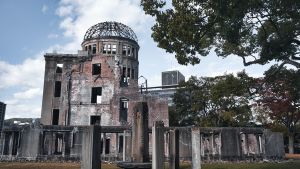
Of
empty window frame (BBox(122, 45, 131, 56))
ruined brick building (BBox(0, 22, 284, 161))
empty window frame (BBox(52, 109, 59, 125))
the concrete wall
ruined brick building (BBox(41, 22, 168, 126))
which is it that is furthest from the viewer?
empty window frame (BBox(122, 45, 131, 56))

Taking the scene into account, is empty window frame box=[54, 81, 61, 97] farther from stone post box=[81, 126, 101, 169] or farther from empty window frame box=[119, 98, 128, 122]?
stone post box=[81, 126, 101, 169]

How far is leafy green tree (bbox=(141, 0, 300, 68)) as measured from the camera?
13867mm

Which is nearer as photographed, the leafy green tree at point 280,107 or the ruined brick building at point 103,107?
the ruined brick building at point 103,107

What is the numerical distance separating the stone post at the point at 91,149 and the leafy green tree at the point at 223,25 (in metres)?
5.26

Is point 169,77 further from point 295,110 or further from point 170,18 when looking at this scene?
point 170,18

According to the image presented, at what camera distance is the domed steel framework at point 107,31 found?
46.0 metres

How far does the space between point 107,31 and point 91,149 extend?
3557 centimetres

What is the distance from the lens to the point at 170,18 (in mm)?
14680

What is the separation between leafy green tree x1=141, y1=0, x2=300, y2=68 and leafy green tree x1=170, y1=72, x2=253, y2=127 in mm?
19974

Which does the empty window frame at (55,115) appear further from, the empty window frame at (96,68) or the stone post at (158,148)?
the stone post at (158,148)

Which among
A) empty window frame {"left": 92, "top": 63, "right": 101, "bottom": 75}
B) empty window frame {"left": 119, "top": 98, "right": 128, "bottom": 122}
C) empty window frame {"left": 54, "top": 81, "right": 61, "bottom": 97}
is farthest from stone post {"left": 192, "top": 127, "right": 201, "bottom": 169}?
empty window frame {"left": 54, "top": 81, "right": 61, "bottom": 97}

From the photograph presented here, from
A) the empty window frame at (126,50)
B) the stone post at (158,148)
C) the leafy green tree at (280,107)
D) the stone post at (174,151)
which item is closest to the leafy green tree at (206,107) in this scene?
the leafy green tree at (280,107)


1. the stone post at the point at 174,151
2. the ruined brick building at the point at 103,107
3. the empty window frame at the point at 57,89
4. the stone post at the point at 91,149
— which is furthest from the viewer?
the empty window frame at the point at 57,89

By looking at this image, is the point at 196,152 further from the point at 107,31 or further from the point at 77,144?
the point at 107,31
